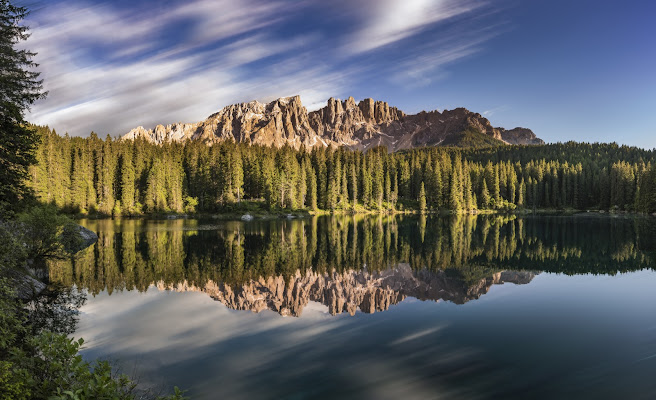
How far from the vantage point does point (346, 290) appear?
78.9ft

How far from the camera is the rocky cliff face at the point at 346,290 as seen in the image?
68.1ft

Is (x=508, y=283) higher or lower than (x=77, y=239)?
lower

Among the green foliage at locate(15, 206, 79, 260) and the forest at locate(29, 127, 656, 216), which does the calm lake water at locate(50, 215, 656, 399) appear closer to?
the green foliage at locate(15, 206, 79, 260)

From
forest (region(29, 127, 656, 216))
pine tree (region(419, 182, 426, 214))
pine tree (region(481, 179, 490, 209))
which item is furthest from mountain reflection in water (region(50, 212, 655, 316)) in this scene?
pine tree (region(481, 179, 490, 209))

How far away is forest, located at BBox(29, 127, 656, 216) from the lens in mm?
97000

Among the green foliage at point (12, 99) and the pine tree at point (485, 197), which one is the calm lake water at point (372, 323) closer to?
the green foliage at point (12, 99)

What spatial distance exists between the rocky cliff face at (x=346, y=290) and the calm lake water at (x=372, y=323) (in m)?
0.14

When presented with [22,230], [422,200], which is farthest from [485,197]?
[22,230]

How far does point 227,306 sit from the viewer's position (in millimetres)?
20422

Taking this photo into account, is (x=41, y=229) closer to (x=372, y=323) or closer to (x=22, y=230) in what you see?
(x=22, y=230)

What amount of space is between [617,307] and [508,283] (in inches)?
251

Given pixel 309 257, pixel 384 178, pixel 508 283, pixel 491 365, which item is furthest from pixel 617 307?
pixel 384 178

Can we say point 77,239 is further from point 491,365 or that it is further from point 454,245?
point 454,245

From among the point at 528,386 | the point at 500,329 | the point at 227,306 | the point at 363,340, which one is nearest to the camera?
the point at 528,386
